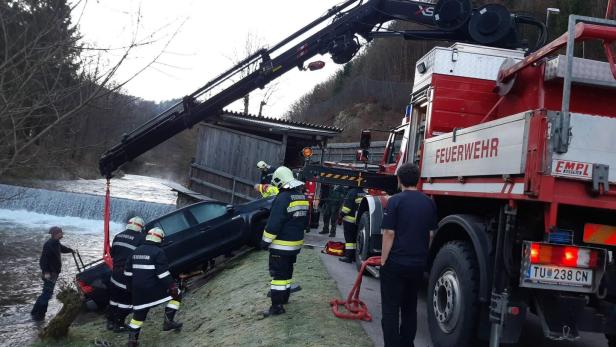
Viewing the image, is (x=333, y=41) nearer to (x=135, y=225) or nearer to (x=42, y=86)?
(x=135, y=225)

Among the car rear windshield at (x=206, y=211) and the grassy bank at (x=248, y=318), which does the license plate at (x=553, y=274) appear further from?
the car rear windshield at (x=206, y=211)

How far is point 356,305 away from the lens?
6.06m

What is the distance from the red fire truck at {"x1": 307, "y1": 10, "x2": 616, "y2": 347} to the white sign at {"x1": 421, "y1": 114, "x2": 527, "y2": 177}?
10mm

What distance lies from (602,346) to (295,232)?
11.6ft

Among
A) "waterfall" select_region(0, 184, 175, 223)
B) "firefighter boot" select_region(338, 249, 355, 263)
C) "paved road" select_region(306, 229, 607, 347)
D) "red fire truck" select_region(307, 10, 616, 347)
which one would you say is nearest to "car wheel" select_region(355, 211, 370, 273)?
"paved road" select_region(306, 229, 607, 347)

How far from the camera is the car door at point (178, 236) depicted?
953 cm

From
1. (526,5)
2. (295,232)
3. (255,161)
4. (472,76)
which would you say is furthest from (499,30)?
(526,5)

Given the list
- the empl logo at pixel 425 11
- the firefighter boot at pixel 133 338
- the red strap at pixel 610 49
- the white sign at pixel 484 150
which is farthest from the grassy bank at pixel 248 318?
the empl logo at pixel 425 11

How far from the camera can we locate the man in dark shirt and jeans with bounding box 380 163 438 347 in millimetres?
4504

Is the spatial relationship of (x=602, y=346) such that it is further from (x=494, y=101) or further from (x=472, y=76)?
(x=472, y=76)

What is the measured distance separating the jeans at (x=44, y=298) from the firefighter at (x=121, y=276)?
7.20 ft

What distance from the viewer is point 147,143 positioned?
973 cm

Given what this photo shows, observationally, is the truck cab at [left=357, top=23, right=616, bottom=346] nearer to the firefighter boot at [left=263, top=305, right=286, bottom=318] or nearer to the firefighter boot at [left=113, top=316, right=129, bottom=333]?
the firefighter boot at [left=263, top=305, right=286, bottom=318]

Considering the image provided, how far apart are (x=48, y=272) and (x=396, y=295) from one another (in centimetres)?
783
